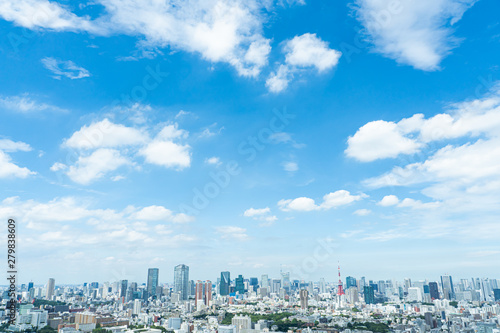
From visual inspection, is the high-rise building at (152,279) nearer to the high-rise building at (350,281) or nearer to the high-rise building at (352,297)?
the high-rise building at (352,297)

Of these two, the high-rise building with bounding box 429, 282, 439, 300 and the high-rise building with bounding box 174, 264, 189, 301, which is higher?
the high-rise building with bounding box 174, 264, 189, 301

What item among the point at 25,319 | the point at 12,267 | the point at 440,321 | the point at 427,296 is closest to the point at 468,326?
the point at 440,321

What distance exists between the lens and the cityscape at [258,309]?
15.0 metres

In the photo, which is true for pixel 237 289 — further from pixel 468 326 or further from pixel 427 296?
pixel 468 326

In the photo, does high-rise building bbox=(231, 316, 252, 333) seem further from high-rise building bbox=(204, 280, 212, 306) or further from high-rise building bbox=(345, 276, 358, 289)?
high-rise building bbox=(345, 276, 358, 289)

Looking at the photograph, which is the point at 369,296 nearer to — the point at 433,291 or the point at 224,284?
the point at 433,291

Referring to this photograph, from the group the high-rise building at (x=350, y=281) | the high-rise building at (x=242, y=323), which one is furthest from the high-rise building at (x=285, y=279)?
the high-rise building at (x=242, y=323)

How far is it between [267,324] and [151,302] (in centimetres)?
1726

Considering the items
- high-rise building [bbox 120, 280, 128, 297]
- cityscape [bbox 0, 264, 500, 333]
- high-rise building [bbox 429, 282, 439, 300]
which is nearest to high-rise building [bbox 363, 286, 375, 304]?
cityscape [bbox 0, 264, 500, 333]

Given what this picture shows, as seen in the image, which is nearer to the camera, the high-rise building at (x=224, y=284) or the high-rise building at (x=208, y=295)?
the high-rise building at (x=208, y=295)

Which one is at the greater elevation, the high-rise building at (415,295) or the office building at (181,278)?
the office building at (181,278)

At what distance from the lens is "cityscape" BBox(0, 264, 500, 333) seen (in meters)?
15.0

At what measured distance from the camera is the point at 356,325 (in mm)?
15922

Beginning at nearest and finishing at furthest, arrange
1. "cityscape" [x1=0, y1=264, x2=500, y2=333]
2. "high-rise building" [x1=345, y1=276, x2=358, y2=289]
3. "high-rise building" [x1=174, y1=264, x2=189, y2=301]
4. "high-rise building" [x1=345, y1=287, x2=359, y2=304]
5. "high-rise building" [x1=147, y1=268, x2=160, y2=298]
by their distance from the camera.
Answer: "cityscape" [x1=0, y1=264, x2=500, y2=333] < "high-rise building" [x1=345, y1=287, x2=359, y2=304] < "high-rise building" [x1=174, y1=264, x2=189, y2=301] < "high-rise building" [x1=147, y1=268, x2=160, y2=298] < "high-rise building" [x1=345, y1=276, x2=358, y2=289]
